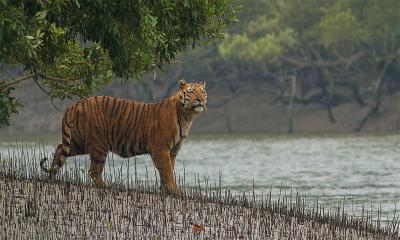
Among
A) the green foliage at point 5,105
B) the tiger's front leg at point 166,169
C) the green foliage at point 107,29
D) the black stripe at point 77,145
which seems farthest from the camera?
the black stripe at point 77,145

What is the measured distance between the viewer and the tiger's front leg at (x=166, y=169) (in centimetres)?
1941

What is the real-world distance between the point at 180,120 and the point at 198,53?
6114cm

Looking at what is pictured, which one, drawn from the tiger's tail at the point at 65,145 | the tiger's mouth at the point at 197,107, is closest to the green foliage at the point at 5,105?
the tiger's tail at the point at 65,145

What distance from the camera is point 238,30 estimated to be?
8269cm

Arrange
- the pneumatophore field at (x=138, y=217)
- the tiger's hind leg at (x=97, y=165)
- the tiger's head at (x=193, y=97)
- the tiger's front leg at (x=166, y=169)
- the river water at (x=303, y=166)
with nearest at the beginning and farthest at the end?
1. the pneumatophore field at (x=138, y=217)
2. the tiger's front leg at (x=166, y=169)
3. the tiger's head at (x=193, y=97)
4. the tiger's hind leg at (x=97, y=165)
5. the river water at (x=303, y=166)

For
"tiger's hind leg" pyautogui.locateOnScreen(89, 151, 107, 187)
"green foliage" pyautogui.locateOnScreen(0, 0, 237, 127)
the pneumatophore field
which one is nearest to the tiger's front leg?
the pneumatophore field

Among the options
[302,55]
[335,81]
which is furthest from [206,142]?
[302,55]

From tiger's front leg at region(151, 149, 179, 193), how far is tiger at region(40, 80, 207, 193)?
0.09 feet

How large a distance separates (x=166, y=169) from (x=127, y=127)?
1.11 metres

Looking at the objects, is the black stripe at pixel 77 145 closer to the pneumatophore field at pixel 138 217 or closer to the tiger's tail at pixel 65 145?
the tiger's tail at pixel 65 145

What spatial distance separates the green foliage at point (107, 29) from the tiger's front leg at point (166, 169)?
1389 mm

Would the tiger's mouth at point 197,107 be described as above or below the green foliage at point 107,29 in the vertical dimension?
below

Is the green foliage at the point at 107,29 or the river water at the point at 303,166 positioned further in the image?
the river water at the point at 303,166

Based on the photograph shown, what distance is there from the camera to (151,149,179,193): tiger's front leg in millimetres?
19406
